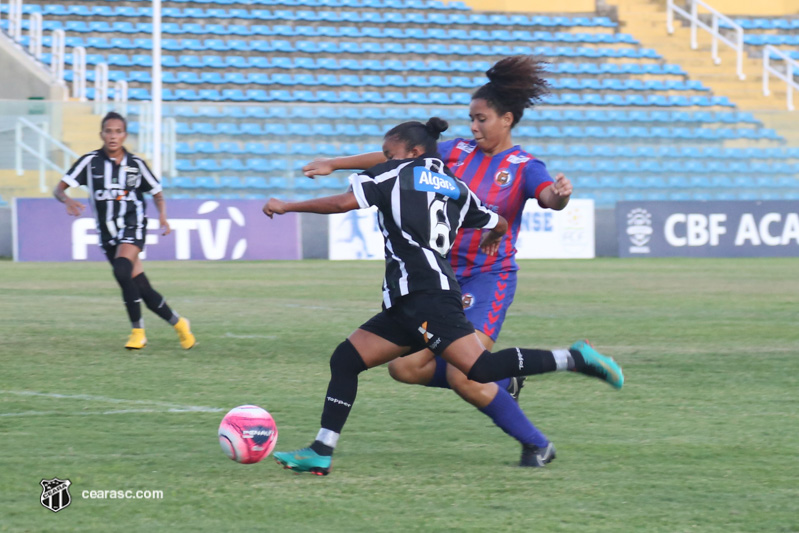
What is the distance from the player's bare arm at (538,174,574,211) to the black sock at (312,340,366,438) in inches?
43.9

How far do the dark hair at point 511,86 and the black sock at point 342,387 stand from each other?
140cm

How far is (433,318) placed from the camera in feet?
16.0

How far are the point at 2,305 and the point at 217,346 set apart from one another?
4296mm

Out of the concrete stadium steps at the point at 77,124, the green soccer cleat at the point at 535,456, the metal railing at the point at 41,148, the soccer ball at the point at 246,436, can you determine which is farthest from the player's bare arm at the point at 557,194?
the concrete stadium steps at the point at 77,124

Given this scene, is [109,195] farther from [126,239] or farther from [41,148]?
[41,148]

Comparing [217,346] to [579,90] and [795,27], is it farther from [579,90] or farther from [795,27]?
[795,27]

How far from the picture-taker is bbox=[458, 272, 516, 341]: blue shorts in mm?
5465

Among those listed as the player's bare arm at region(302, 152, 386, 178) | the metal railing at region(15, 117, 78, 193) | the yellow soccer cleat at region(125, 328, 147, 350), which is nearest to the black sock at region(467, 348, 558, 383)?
the player's bare arm at region(302, 152, 386, 178)

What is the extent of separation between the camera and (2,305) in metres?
12.9

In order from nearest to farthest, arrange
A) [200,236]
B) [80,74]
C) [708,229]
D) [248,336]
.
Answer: [248,336] < [200,236] < [708,229] < [80,74]

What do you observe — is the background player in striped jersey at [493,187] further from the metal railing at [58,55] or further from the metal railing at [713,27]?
the metal railing at [713,27]

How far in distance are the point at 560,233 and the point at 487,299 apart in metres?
18.1

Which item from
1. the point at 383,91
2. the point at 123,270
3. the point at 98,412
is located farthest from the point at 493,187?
the point at 383,91

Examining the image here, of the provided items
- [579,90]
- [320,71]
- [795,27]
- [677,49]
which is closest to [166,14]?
[320,71]
